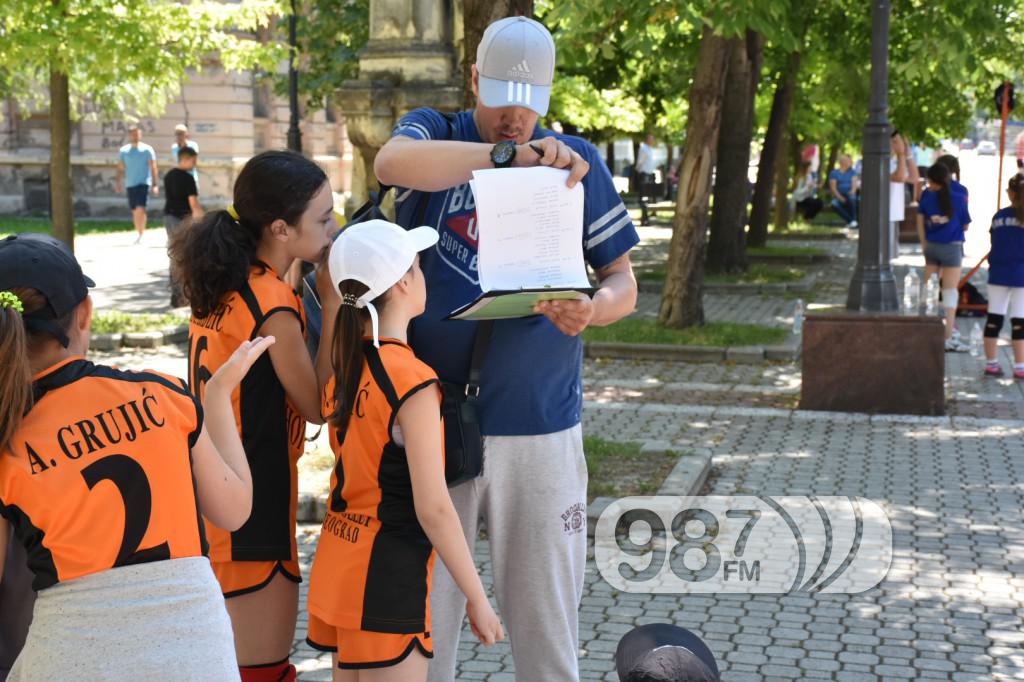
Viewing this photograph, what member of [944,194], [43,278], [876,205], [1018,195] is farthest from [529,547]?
[944,194]

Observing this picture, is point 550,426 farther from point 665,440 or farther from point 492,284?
point 665,440

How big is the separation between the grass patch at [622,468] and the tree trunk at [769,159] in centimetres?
1646

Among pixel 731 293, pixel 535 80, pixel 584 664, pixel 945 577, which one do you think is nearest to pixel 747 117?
pixel 731 293

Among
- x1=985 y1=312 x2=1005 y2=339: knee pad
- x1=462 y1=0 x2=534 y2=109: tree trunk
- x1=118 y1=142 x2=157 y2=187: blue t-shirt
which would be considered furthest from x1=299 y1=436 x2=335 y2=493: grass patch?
x1=118 y1=142 x2=157 y2=187: blue t-shirt

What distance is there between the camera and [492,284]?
10.9 feet

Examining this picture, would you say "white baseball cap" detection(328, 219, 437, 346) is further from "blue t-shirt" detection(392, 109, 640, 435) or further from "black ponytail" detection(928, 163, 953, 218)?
"black ponytail" detection(928, 163, 953, 218)

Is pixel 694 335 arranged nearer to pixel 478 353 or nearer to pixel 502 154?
pixel 478 353

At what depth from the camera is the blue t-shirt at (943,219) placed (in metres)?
14.1

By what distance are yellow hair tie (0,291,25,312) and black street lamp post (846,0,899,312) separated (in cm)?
913

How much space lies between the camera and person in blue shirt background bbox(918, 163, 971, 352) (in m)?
14.1

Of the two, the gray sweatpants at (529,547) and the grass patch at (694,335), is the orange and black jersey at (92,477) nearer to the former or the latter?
the gray sweatpants at (529,547)

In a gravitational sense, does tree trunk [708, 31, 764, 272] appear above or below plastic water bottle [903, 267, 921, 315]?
above

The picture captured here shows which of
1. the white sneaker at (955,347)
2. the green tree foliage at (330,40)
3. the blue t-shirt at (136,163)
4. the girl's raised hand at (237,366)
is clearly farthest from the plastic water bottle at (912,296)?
the blue t-shirt at (136,163)

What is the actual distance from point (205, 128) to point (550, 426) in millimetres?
33330
